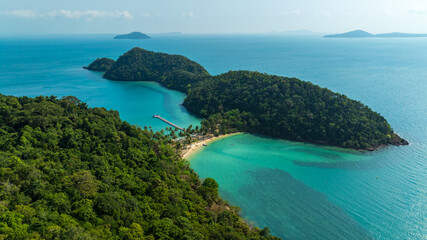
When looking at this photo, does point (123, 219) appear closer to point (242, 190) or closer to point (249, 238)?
point (249, 238)

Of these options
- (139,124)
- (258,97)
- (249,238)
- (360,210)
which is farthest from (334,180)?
(139,124)

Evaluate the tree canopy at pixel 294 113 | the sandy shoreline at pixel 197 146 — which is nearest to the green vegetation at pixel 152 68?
the tree canopy at pixel 294 113

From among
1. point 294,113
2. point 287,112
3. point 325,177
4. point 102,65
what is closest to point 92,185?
point 325,177

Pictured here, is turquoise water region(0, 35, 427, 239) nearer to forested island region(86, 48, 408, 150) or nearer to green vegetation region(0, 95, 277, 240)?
forested island region(86, 48, 408, 150)

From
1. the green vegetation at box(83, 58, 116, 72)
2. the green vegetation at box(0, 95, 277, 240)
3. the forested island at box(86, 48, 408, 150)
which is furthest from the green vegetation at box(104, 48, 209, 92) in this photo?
the green vegetation at box(0, 95, 277, 240)

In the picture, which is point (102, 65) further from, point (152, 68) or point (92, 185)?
point (92, 185)

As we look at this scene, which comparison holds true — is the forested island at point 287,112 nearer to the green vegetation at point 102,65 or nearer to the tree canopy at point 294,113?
the tree canopy at point 294,113
